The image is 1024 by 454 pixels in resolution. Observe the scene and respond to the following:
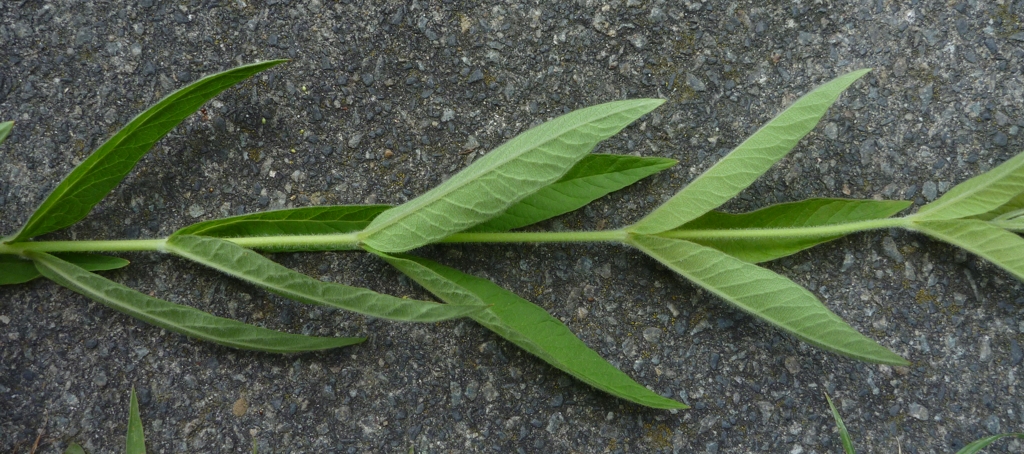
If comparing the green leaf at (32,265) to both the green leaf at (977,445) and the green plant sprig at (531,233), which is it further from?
the green leaf at (977,445)

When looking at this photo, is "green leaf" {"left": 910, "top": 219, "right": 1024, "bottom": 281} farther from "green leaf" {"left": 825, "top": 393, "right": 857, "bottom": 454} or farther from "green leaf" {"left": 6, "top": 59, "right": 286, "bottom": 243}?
"green leaf" {"left": 6, "top": 59, "right": 286, "bottom": 243}

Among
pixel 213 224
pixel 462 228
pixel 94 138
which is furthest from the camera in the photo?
pixel 94 138

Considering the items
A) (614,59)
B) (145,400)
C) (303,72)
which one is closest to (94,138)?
(303,72)

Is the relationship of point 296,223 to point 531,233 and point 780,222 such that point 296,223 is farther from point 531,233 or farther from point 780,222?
point 780,222

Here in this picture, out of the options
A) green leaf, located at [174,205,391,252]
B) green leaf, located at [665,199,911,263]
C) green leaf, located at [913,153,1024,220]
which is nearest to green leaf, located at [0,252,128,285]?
green leaf, located at [174,205,391,252]

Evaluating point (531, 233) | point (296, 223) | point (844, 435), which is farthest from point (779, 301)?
point (296, 223)

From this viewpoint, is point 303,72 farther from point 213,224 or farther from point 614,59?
point 614,59
